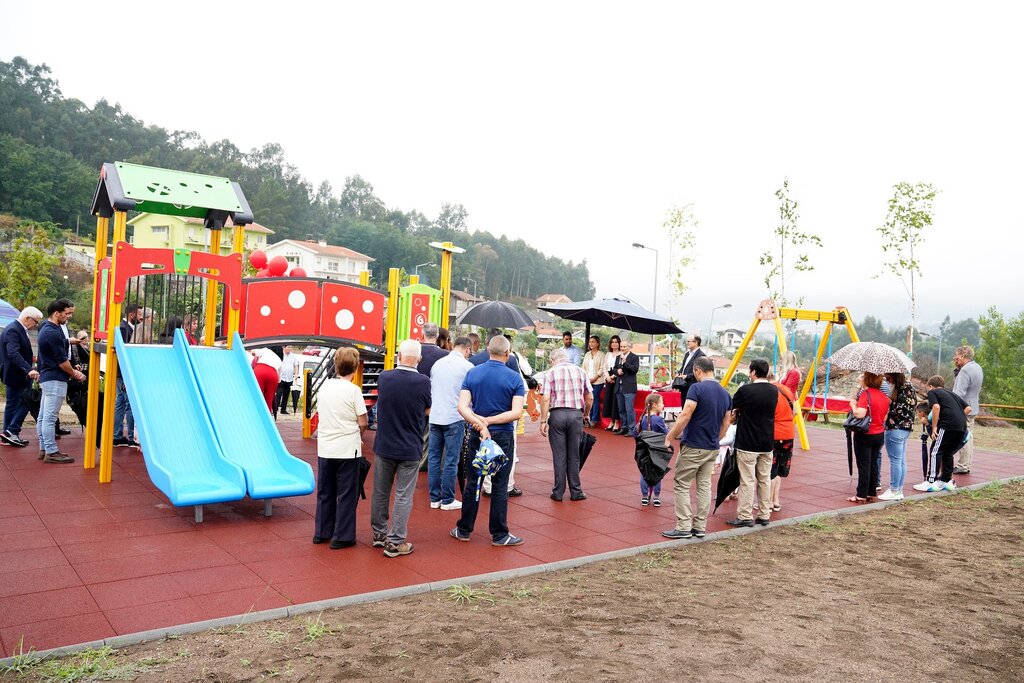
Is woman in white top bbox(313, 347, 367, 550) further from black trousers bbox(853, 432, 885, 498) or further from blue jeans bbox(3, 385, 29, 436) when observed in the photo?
black trousers bbox(853, 432, 885, 498)

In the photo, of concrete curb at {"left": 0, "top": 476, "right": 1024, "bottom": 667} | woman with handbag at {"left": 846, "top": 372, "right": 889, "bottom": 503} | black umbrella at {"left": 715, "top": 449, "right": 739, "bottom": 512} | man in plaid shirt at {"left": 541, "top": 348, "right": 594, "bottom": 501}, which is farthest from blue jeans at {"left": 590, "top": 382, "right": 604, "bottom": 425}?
concrete curb at {"left": 0, "top": 476, "right": 1024, "bottom": 667}

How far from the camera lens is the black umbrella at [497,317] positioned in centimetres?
1111

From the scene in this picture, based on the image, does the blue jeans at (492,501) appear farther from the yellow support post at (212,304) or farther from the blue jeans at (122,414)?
the blue jeans at (122,414)

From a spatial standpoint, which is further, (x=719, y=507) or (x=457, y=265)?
(x=457, y=265)

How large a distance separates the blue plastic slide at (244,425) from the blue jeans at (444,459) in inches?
48.2

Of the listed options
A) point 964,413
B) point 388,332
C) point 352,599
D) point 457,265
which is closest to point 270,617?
point 352,599

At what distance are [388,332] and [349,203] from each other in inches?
4592

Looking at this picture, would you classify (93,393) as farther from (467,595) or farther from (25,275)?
(25,275)

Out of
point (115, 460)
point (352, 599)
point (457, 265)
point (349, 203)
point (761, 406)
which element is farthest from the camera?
point (349, 203)

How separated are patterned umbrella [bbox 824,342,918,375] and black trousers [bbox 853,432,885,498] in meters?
0.79

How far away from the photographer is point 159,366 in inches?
328

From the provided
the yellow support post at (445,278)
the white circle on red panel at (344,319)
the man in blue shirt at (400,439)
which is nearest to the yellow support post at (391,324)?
the white circle on red panel at (344,319)

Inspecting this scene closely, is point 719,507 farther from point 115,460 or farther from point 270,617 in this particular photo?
point 115,460

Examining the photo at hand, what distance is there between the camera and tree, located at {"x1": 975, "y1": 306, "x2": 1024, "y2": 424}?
38.9 metres
